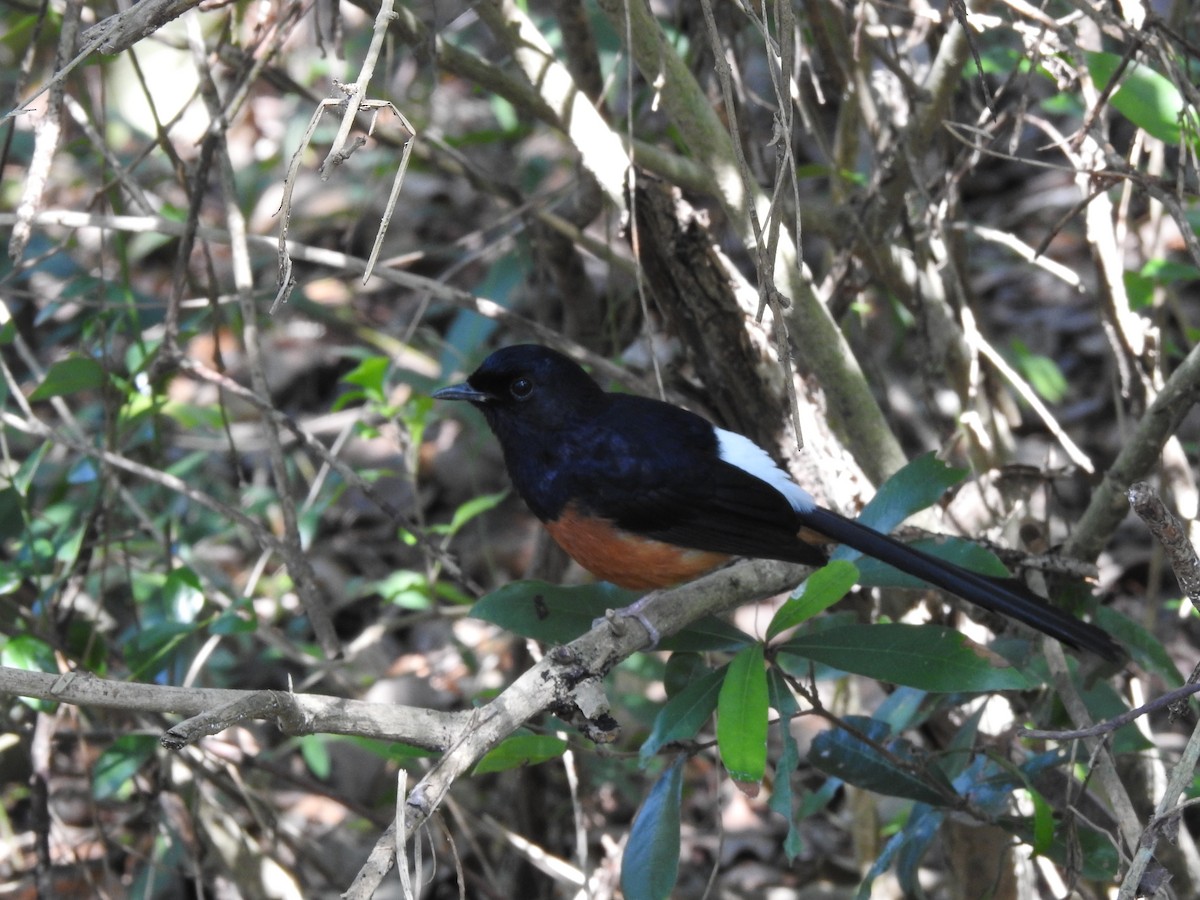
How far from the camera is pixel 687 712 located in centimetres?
260

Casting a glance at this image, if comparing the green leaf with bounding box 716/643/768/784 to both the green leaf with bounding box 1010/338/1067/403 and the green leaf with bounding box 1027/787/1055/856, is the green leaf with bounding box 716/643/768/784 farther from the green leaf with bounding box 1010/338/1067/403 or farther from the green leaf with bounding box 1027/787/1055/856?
the green leaf with bounding box 1010/338/1067/403

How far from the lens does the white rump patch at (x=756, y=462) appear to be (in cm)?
343

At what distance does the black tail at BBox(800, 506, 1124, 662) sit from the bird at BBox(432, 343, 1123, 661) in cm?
20

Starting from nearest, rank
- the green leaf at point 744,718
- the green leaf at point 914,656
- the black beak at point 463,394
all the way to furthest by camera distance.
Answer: the green leaf at point 744,718 < the green leaf at point 914,656 < the black beak at point 463,394

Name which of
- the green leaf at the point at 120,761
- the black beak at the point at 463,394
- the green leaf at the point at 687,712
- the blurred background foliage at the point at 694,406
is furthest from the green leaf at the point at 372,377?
the green leaf at the point at 687,712

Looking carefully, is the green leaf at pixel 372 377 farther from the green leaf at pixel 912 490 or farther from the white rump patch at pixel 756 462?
the green leaf at pixel 912 490

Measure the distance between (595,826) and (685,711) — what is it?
1830mm

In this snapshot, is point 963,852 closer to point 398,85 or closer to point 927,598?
point 927,598

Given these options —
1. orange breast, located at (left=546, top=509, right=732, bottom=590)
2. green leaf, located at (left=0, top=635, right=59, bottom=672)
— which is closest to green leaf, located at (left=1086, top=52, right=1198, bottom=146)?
orange breast, located at (left=546, top=509, right=732, bottom=590)

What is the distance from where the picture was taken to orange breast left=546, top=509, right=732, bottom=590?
343 cm

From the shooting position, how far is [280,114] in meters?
8.80

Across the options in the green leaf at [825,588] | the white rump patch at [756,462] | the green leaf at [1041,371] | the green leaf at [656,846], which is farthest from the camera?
the green leaf at [1041,371]

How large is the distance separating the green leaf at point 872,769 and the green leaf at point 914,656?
0.26 m

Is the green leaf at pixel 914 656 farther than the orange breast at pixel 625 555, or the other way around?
the orange breast at pixel 625 555
